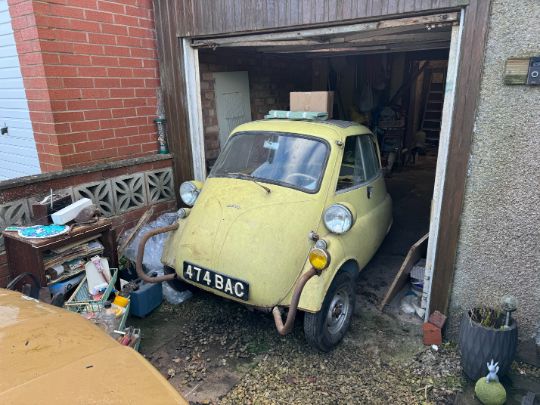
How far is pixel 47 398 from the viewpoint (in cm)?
151

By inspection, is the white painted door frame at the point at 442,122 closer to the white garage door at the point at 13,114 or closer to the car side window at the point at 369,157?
the car side window at the point at 369,157

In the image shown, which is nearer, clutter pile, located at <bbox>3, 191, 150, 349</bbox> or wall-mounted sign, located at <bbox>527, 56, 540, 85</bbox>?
wall-mounted sign, located at <bbox>527, 56, 540, 85</bbox>

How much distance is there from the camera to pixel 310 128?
3801mm

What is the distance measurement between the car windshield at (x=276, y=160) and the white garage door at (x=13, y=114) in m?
2.37

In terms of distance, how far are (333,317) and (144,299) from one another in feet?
6.27

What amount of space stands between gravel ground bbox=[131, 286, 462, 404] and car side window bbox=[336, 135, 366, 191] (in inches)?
→ 55.3

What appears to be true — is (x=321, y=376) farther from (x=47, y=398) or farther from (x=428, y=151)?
(x=428, y=151)

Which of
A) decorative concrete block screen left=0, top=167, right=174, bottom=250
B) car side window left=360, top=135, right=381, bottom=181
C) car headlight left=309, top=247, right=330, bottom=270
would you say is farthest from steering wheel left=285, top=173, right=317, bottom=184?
decorative concrete block screen left=0, top=167, right=174, bottom=250

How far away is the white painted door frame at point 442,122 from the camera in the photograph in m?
3.12

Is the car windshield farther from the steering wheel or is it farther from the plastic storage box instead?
the plastic storage box

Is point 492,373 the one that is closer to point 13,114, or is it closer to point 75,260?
point 75,260

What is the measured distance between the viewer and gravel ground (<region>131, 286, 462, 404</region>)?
296 centimetres

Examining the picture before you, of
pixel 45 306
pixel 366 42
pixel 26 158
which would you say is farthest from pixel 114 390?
pixel 366 42

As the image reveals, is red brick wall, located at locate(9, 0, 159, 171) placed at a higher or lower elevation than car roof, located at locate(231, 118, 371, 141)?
higher
